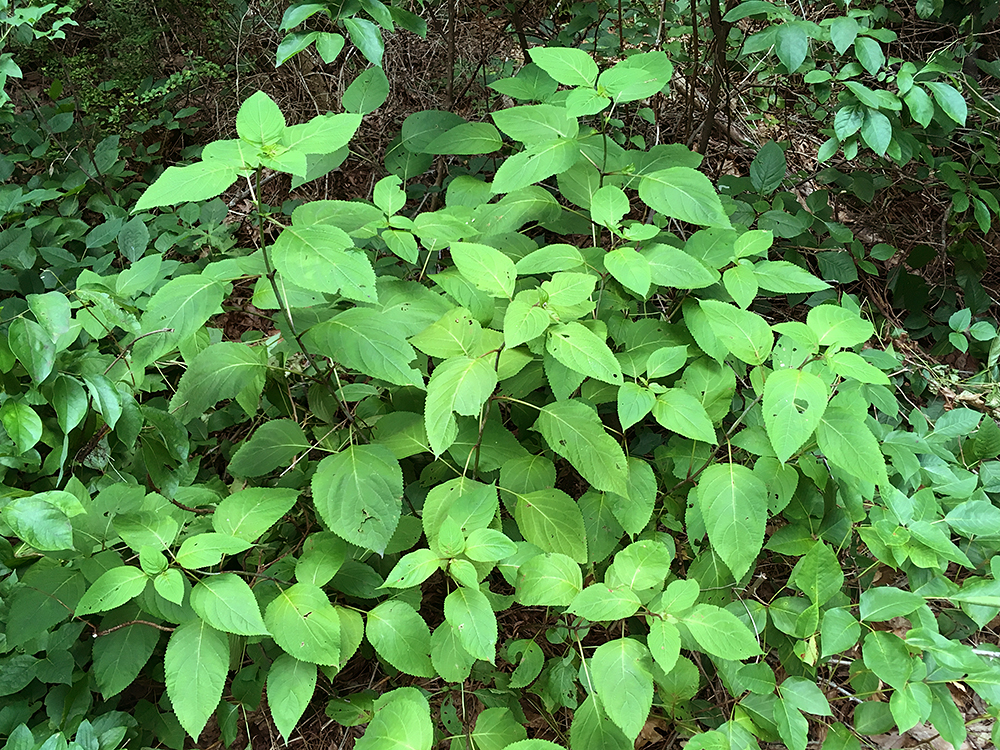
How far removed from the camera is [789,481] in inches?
70.3

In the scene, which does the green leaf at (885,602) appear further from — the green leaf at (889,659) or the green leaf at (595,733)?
the green leaf at (595,733)

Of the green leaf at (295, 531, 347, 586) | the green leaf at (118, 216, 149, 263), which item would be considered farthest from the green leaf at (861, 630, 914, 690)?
the green leaf at (118, 216, 149, 263)

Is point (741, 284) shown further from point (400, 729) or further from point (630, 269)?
point (400, 729)

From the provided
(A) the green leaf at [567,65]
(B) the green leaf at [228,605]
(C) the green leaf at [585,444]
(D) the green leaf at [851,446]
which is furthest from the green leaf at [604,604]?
(A) the green leaf at [567,65]

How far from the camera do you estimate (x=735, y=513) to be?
168cm

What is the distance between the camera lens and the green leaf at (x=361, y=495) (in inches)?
61.7

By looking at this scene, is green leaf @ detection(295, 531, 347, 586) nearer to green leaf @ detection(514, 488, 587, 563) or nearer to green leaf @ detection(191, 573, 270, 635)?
green leaf @ detection(191, 573, 270, 635)

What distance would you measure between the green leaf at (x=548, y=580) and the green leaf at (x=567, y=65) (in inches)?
52.9

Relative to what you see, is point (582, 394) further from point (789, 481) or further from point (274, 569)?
point (274, 569)

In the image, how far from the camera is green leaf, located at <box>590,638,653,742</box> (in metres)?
1.46

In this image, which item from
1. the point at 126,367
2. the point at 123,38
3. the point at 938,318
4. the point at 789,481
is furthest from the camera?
the point at 123,38

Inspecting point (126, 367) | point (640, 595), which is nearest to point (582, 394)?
point (640, 595)

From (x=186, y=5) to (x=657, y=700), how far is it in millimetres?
4399

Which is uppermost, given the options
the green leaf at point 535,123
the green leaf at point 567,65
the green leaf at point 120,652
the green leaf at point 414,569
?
the green leaf at point 567,65
